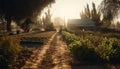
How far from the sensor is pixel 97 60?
1319 cm

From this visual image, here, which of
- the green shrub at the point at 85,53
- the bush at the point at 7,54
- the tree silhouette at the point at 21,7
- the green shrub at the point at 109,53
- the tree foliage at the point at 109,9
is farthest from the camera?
the tree foliage at the point at 109,9

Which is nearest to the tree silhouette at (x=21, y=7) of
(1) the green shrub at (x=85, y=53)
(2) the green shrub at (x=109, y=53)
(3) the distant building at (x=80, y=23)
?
(1) the green shrub at (x=85, y=53)

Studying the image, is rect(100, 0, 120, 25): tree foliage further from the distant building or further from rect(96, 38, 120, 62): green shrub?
the distant building

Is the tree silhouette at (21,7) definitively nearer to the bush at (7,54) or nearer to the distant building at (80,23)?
the bush at (7,54)

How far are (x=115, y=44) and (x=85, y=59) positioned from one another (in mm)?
2267

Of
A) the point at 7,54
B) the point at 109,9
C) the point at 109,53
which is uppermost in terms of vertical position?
the point at 109,9

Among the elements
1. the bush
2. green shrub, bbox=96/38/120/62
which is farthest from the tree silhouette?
green shrub, bbox=96/38/120/62

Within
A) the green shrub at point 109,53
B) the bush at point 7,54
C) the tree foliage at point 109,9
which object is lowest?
the green shrub at point 109,53

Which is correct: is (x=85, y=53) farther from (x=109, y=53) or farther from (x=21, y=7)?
(x=21, y=7)

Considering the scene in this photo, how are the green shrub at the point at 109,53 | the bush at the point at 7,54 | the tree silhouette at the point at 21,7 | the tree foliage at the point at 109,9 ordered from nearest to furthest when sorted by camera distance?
the bush at the point at 7,54
the green shrub at the point at 109,53
the tree silhouette at the point at 21,7
the tree foliage at the point at 109,9

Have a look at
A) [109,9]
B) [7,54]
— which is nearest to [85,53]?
[7,54]

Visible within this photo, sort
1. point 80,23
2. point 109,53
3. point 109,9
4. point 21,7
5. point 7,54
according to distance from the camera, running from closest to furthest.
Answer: point 7,54, point 109,53, point 21,7, point 109,9, point 80,23

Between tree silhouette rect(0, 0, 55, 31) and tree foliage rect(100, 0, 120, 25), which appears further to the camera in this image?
tree foliage rect(100, 0, 120, 25)

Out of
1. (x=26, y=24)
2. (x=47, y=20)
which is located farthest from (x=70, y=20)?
(x=26, y=24)
